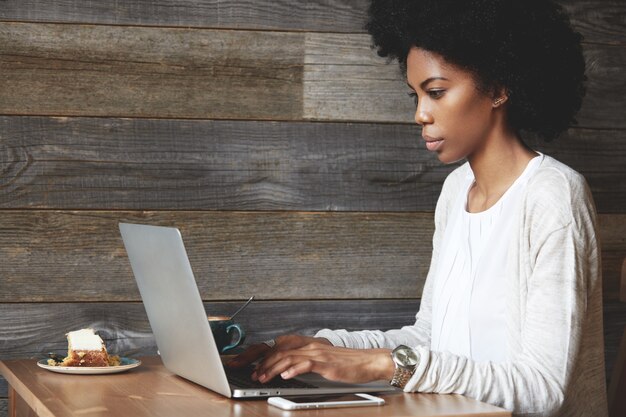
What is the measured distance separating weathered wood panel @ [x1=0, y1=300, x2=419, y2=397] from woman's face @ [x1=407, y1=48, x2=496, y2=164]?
608 millimetres

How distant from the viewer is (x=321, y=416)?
1235 mm

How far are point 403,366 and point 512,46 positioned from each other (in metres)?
0.63

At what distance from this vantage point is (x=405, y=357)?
142 cm

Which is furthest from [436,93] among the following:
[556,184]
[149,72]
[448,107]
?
[149,72]

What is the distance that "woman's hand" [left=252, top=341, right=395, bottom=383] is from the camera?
4.54 feet

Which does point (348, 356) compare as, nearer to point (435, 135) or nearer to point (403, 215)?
point (435, 135)

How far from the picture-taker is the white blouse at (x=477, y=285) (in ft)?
5.37

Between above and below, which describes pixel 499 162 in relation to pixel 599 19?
below

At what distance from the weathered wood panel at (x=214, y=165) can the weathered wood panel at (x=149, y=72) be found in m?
0.03

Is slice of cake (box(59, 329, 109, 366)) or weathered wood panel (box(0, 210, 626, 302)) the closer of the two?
slice of cake (box(59, 329, 109, 366))

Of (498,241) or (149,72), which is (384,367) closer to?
(498,241)

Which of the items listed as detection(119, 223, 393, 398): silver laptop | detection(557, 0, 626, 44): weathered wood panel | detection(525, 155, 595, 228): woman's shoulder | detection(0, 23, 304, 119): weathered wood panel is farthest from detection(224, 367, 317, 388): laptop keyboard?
detection(557, 0, 626, 44): weathered wood panel

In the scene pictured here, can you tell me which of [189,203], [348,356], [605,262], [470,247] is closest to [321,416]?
[348,356]

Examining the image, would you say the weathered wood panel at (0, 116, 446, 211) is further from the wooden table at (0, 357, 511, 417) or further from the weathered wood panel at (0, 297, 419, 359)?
the wooden table at (0, 357, 511, 417)
